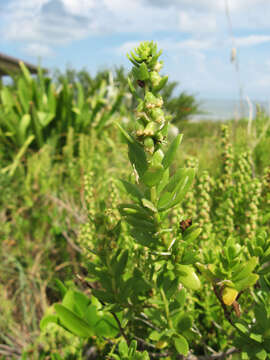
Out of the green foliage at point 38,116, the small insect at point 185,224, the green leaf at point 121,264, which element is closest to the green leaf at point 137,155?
the small insect at point 185,224

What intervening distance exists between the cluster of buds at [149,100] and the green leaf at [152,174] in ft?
0.14

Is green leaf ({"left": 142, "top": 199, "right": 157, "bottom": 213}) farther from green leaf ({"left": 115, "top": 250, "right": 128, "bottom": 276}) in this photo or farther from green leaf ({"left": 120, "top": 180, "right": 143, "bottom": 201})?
green leaf ({"left": 115, "top": 250, "right": 128, "bottom": 276})

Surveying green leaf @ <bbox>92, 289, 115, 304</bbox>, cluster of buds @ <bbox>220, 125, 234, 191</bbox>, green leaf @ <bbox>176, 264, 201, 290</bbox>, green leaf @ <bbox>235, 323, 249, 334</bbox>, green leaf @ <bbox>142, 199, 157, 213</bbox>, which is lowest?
green leaf @ <bbox>235, 323, 249, 334</bbox>

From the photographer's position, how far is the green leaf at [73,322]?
0.73 metres

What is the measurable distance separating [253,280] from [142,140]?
12.4 inches

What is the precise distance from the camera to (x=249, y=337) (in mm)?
606

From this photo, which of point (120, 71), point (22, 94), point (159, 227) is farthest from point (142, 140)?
point (120, 71)

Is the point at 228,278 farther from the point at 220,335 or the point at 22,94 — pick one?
the point at 22,94

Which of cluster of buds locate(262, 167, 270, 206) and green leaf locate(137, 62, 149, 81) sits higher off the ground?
green leaf locate(137, 62, 149, 81)

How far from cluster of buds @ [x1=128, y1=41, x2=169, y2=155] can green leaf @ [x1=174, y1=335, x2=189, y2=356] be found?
13.4 inches

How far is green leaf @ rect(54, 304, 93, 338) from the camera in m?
0.73

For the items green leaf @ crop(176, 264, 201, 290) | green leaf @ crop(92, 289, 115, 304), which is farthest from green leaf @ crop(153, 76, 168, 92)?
green leaf @ crop(92, 289, 115, 304)

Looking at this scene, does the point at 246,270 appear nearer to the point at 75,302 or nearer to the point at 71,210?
the point at 75,302

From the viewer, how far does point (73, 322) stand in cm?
75
